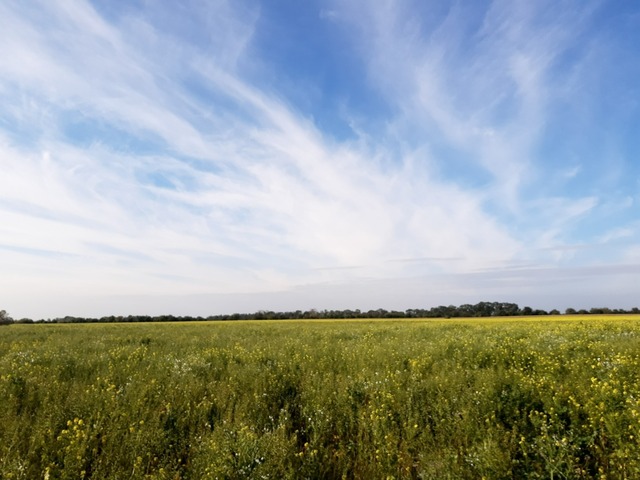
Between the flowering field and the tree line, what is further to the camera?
the tree line

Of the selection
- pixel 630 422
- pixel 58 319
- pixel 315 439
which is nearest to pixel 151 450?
pixel 315 439

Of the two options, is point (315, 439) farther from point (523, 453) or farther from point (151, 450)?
point (523, 453)

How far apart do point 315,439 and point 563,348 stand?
27.7 ft

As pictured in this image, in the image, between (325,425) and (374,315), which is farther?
(374,315)

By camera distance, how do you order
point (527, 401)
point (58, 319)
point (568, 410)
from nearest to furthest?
point (568, 410)
point (527, 401)
point (58, 319)

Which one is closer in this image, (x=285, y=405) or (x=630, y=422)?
(x=630, y=422)

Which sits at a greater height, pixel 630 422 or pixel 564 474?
pixel 630 422

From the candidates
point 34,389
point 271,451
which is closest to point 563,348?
point 271,451

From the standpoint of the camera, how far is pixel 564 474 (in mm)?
3539

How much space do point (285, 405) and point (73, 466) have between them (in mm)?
3016

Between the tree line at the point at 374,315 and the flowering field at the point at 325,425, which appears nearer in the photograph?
the flowering field at the point at 325,425

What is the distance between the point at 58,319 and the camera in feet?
245

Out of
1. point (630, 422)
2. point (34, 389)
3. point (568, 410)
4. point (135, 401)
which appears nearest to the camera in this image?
point (630, 422)

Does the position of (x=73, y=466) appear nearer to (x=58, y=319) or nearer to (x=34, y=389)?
(x=34, y=389)
